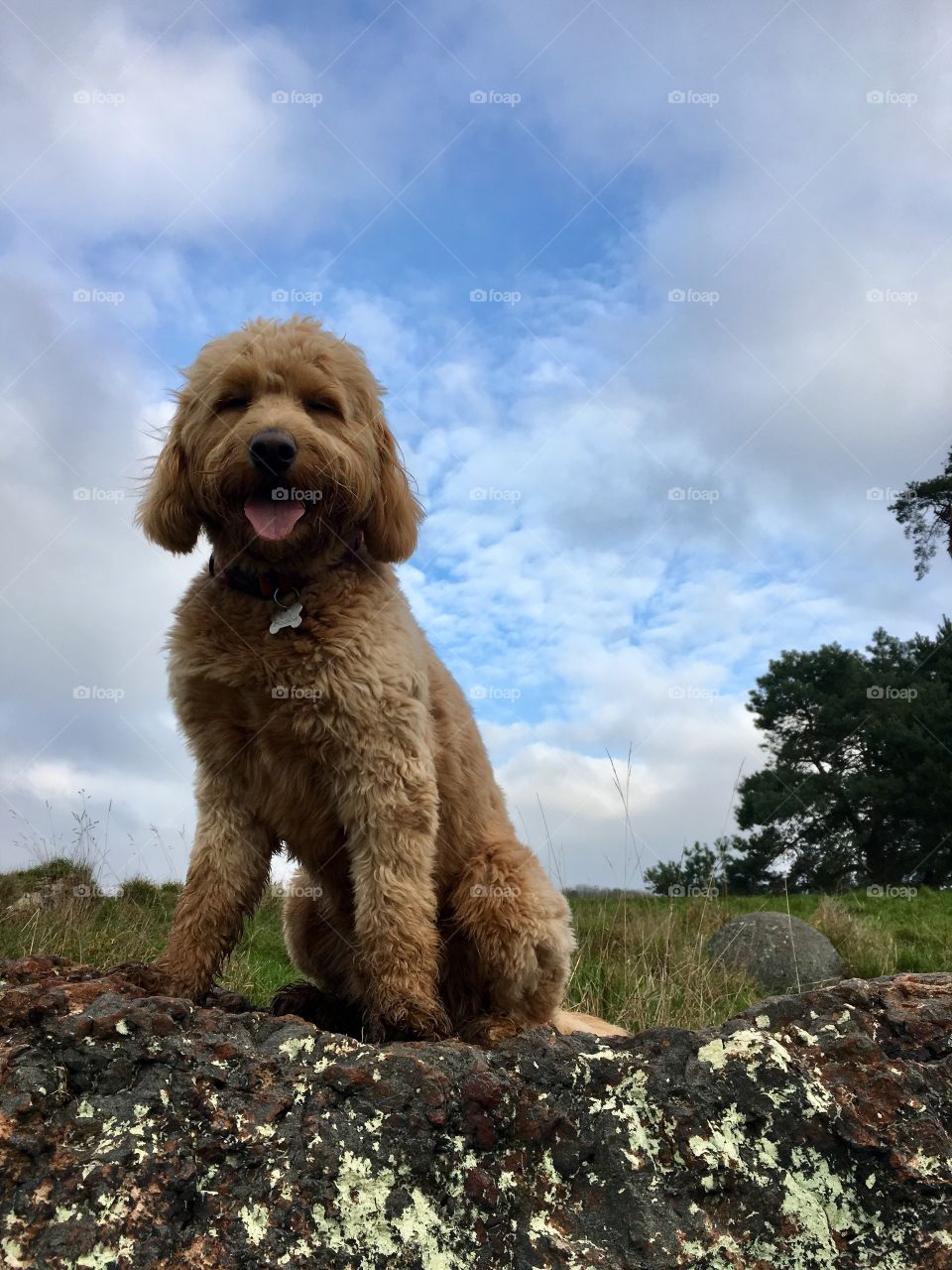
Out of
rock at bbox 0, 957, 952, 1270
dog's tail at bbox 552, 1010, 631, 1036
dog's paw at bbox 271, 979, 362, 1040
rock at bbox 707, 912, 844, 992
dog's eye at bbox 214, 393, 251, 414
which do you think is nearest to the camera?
rock at bbox 0, 957, 952, 1270

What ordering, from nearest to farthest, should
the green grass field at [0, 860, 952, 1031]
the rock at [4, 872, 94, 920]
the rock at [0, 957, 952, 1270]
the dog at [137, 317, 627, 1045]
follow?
1. the rock at [0, 957, 952, 1270]
2. the dog at [137, 317, 627, 1045]
3. the green grass field at [0, 860, 952, 1031]
4. the rock at [4, 872, 94, 920]

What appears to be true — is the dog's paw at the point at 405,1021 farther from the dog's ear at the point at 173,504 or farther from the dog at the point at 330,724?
the dog's ear at the point at 173,504

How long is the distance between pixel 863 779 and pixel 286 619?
22.8 meters

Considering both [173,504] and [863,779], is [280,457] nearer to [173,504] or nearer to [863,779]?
[173,504]

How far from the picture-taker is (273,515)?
3629 mm

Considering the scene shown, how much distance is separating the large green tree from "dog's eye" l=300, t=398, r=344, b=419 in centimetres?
2086

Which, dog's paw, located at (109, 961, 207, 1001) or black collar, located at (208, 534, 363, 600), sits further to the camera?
black collar, located at (208, 534, 363, 600)

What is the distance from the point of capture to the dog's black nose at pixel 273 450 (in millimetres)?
3490

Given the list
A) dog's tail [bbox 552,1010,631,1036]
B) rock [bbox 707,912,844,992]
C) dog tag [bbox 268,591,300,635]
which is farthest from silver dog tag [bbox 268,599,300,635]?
rock [bbox 707,912,844,992]

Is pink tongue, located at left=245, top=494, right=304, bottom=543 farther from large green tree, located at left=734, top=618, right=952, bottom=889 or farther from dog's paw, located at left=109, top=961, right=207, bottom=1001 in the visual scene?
large green tree, located at left=734, top=618, right=952, bottom=889

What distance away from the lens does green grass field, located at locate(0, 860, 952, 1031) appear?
663 centimetres

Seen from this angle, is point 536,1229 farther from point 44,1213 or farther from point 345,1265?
point 44,1213

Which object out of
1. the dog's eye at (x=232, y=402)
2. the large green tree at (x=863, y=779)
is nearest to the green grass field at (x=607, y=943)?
the dog's eye at (x=232, y=402)

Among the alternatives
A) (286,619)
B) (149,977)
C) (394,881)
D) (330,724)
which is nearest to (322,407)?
(286,619)
